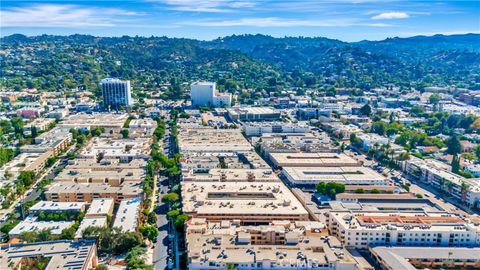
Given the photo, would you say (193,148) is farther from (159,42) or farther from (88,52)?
(159,42)

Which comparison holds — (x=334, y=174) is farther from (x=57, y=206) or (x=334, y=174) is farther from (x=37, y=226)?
(x=37, y=226)

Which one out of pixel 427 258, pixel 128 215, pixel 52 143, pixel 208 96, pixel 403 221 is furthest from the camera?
pixel 208 96

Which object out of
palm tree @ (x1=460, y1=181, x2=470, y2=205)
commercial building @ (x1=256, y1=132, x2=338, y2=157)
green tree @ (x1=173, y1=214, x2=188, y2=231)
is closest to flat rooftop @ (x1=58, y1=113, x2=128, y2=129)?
commercial building @ (x1=256, y1=132, x2=338, y2=157)

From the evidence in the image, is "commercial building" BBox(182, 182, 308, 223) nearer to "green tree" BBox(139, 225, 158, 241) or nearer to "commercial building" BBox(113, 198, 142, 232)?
"green tree" BBox(139, 225, 158, 241)

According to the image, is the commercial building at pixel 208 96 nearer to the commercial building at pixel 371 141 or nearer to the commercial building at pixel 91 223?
the commercial building at pixel 371 141

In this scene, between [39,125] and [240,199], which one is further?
[39,125]

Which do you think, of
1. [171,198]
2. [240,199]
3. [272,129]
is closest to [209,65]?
[272,129]

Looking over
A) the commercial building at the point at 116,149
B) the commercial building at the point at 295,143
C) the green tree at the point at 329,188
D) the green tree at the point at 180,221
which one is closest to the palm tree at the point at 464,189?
the green tree at the point at 329,188
